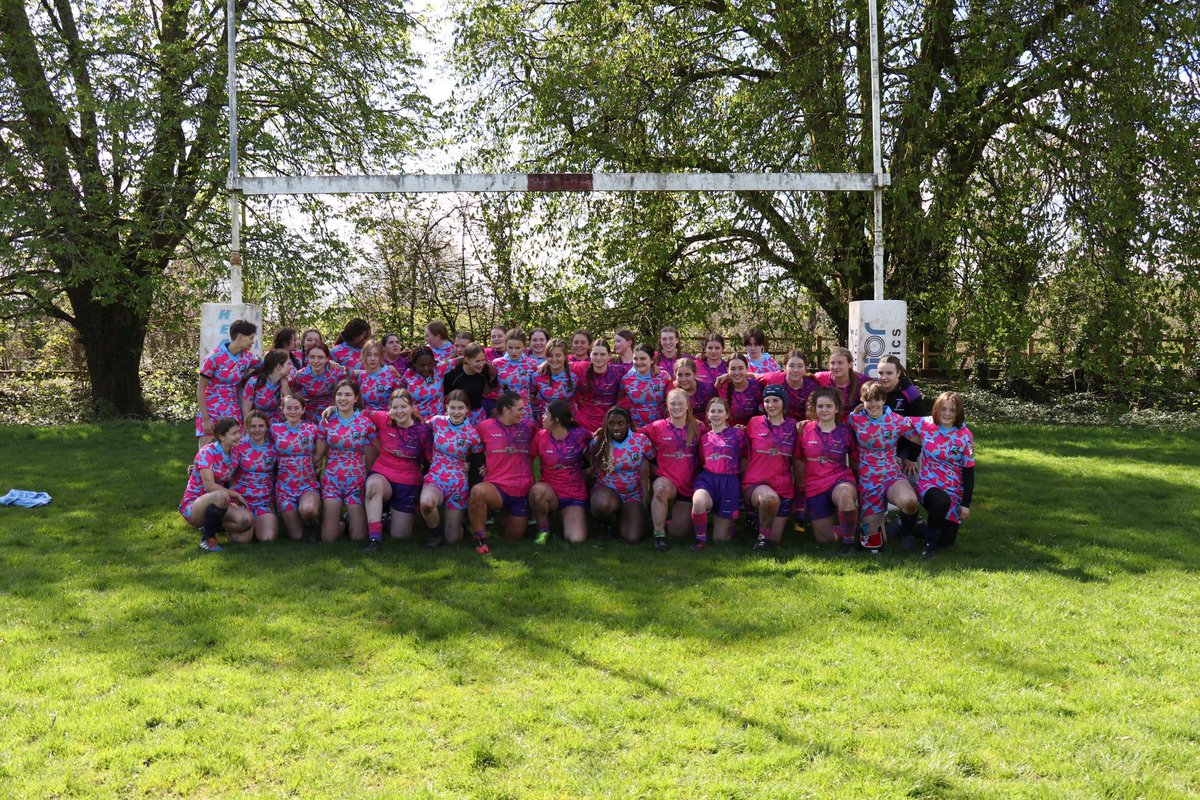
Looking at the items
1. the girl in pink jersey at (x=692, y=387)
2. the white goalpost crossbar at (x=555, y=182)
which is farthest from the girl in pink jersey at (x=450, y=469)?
the white goalpost crossbar at (x=555, y=182)

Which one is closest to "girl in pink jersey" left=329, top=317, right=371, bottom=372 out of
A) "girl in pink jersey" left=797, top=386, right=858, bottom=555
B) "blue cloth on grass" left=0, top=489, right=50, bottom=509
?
"blue cloth on grass" left=0, top=489, right=50, bottom=509

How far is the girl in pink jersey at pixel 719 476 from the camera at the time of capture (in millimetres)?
5906

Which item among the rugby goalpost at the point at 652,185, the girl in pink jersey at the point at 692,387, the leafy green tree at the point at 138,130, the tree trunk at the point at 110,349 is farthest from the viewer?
the tree trunk at the point at 110,349

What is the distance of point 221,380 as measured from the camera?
6.56 meters

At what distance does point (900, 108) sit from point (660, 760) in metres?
10.6

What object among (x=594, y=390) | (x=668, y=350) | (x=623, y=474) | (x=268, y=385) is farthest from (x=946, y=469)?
(x=268, y=385)

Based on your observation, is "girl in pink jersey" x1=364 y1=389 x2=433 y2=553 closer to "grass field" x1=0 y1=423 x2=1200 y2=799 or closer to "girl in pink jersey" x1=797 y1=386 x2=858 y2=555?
"grass field" x1=0 y1=423 x2=1200 y2=799

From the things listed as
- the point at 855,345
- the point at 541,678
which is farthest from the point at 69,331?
the point at 541,678

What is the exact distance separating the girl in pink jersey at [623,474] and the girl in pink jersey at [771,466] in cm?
74

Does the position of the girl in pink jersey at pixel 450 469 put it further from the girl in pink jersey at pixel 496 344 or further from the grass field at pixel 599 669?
the girl in pink jersey at pixel 496 344

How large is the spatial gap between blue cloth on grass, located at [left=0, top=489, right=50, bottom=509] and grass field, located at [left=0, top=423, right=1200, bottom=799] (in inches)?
40.8

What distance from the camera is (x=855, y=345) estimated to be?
26.1 feet

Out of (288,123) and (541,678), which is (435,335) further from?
(288,123)

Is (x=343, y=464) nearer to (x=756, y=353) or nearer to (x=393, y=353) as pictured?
(x=393, y=353)
